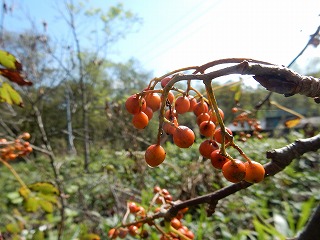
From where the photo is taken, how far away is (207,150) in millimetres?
513

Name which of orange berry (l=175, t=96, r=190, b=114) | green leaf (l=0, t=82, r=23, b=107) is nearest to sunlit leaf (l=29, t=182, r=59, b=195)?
green leaf (l=0, t=82, r=23, b=107)

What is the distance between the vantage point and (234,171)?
1.43ft

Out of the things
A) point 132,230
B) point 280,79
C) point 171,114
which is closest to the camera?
point 280,79

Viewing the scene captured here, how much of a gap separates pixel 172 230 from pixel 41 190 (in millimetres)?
1026

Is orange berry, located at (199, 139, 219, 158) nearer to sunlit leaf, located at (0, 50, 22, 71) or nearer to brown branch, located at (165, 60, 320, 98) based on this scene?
brown branch, located at (165, 60, 320, 98)

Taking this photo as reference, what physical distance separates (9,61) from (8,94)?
14 centimetres

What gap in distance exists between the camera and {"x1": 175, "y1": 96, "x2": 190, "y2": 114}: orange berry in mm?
556

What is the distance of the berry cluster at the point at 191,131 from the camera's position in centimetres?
Result: 44

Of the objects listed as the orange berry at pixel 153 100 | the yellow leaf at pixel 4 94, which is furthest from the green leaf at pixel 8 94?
the orange berry at pixel 153 100

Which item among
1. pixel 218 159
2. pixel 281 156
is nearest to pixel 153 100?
pixel 218 159

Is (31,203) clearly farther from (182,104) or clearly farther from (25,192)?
(182,104)

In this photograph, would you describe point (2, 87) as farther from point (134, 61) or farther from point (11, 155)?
point (134, 61)

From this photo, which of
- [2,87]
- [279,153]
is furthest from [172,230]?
[2,87]

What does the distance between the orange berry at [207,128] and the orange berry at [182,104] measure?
5 centimetres
